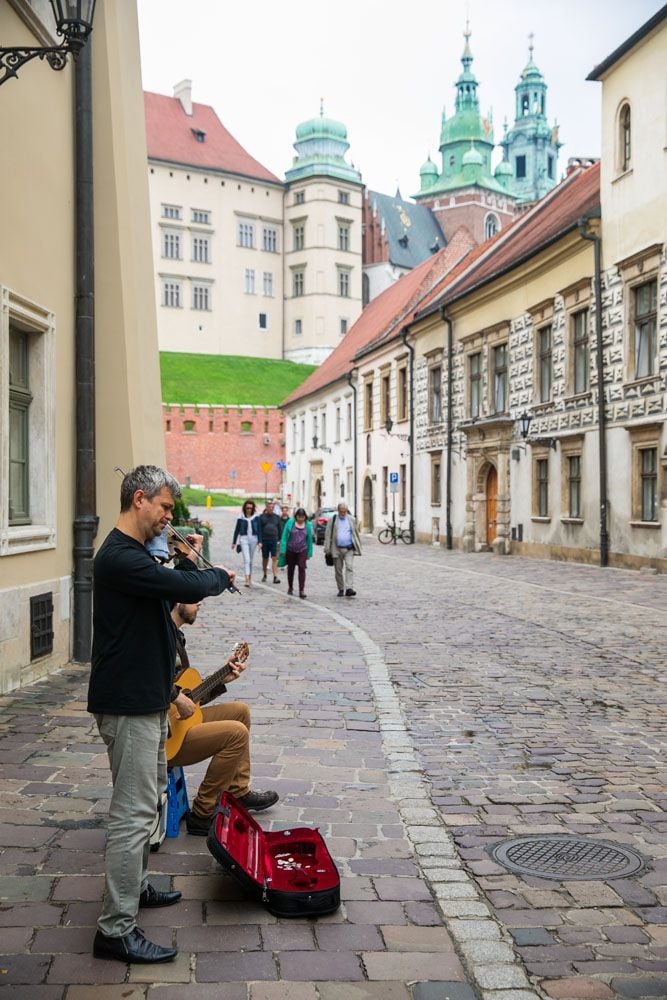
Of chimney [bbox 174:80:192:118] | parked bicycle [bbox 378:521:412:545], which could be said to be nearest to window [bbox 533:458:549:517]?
parked bicycle [bbox 378:521:412:545]

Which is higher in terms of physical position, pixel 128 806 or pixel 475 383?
pixel 475 383

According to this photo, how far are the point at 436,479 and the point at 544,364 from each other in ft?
29.9

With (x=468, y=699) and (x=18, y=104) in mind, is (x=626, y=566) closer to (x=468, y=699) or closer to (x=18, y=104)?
(x=468, y=699)

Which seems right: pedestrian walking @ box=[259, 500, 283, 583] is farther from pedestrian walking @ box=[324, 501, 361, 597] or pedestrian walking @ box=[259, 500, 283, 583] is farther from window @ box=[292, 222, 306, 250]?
window @ box=[292, 222, 306, 250]

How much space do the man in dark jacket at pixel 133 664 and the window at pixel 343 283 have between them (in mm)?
93761

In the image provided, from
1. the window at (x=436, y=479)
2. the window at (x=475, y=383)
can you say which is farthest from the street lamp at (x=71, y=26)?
the window at (x=436, y=479)

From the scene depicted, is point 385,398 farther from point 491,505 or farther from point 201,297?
point 201,297

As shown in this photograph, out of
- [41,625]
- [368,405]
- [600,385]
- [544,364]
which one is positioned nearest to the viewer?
[41,625]

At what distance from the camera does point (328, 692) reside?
9.09 metres

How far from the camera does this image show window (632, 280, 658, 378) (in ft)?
75.6

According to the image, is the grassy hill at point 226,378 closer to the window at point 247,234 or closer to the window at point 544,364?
the window at point 247,234

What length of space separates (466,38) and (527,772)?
125146mm

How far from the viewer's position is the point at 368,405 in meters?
46.8

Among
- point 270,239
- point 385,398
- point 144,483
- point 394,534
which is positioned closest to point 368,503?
point 385,398
